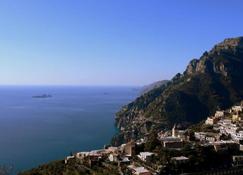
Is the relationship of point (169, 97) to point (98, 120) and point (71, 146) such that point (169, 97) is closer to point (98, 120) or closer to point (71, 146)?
point (98, 120)

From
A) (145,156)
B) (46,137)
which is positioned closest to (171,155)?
(145,156)

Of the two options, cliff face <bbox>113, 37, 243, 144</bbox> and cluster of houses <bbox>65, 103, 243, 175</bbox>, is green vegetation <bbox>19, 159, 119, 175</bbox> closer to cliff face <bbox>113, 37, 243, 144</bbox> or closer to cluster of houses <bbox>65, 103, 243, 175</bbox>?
cluster of houses <bbox>65, 103, 243, 175</bbox>

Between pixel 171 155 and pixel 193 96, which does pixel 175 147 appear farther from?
pixel 193 96

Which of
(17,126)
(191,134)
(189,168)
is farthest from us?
(17,126)

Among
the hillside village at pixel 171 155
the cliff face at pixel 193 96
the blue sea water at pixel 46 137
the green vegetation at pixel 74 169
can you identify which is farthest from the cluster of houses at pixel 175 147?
the cliff face at pixel 193 96

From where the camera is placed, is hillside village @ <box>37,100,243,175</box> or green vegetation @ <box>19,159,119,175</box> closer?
hillside village @ <box>37,100,243,175</box>

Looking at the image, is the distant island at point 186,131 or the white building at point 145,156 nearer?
the distant island at point 186,131

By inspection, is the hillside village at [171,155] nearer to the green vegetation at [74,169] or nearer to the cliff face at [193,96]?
the green vegetation at [74,169]

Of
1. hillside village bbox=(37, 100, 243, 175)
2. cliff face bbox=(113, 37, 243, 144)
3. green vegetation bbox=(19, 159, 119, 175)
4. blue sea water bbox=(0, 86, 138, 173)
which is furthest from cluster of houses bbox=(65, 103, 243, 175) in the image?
cliff face bbox=(113, 37, 243, 144)

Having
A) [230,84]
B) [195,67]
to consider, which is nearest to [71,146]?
[230,84]
